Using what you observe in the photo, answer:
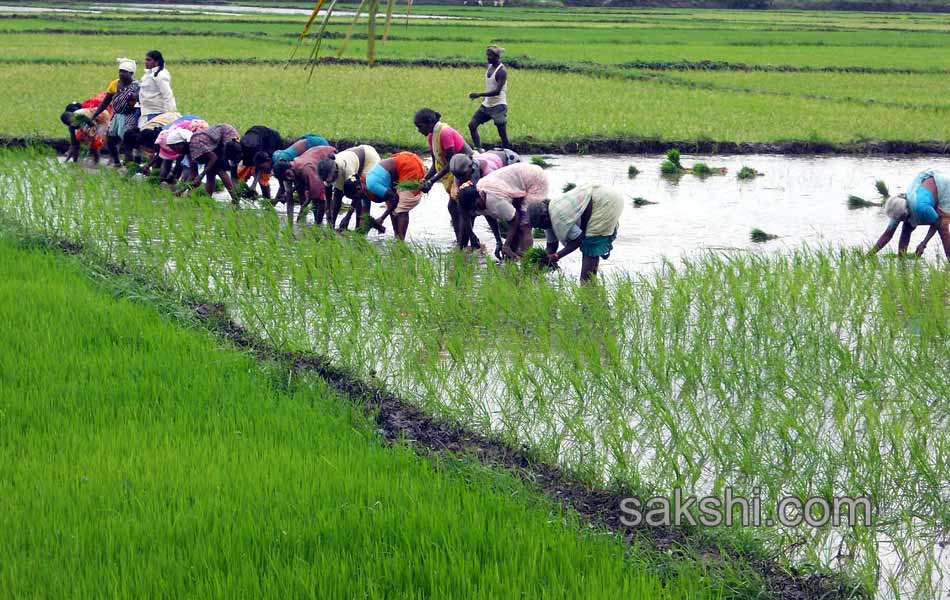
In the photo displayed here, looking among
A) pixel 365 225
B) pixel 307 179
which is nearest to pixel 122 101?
pixel 307 179

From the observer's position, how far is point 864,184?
11.0 m

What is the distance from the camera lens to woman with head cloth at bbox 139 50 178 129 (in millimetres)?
10289

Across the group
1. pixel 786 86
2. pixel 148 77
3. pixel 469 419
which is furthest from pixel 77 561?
pixel 786 86

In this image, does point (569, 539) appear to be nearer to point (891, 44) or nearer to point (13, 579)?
point (13, 579)

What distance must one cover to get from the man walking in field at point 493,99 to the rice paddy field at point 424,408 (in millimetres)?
2929

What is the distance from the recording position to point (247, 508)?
320 cm

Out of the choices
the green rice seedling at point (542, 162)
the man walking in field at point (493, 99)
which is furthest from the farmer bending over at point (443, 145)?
the man walking in field at point (493, 99)

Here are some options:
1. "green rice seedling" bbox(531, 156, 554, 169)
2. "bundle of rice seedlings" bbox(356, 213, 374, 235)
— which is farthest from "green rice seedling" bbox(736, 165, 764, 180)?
"bundle of rice seedlings" bbox(356, 213, 374, 235)

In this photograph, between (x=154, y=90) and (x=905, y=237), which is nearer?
(x=905, y=237)

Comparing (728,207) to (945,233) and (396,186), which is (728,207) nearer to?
(945,233)

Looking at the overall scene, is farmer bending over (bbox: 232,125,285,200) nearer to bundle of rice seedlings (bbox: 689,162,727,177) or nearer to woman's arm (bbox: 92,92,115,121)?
woman's arm (bbox: 92,92,115,121)

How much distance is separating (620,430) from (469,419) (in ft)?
1.94

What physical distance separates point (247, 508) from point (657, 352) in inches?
95.6

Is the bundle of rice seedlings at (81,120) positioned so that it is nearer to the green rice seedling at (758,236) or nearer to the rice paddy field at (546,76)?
the rice paddy field at (546,76)
